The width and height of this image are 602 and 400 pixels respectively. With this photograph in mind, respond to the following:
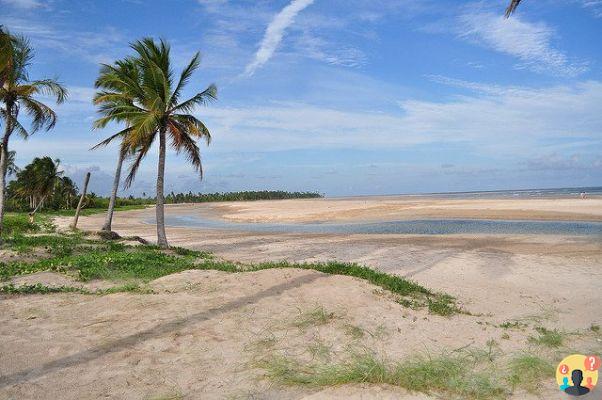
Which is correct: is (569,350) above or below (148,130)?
below

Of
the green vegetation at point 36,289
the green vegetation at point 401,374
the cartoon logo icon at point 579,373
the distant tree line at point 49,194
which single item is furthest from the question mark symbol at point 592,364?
the distant tree line at point 49,194

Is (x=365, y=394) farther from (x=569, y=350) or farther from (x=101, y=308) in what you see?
(x=101, y=308)

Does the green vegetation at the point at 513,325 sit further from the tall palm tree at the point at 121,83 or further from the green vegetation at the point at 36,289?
the tall palm tree at the point at 121,83

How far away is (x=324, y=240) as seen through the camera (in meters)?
23.3

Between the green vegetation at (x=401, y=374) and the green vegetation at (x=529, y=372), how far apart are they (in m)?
0.27

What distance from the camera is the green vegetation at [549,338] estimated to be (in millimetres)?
6582

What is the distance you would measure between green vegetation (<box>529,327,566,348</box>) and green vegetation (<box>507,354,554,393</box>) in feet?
2.47

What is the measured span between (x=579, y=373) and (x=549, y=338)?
316 centimetres

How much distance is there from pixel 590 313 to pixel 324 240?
1528 centimetres

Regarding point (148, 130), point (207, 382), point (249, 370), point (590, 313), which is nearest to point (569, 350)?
point (590, 313)

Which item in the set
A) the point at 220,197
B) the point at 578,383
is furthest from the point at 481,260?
the point at 220,197

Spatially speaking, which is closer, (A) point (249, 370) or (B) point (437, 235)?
(A) point (249, 370)

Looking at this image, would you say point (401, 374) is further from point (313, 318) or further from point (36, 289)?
point (36, 289)

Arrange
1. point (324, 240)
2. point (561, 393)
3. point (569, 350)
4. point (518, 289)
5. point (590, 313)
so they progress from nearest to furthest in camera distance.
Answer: point (561, 393) → point (569, 350) → point (590, 313) → point (518, 289) → point (324, 240)
